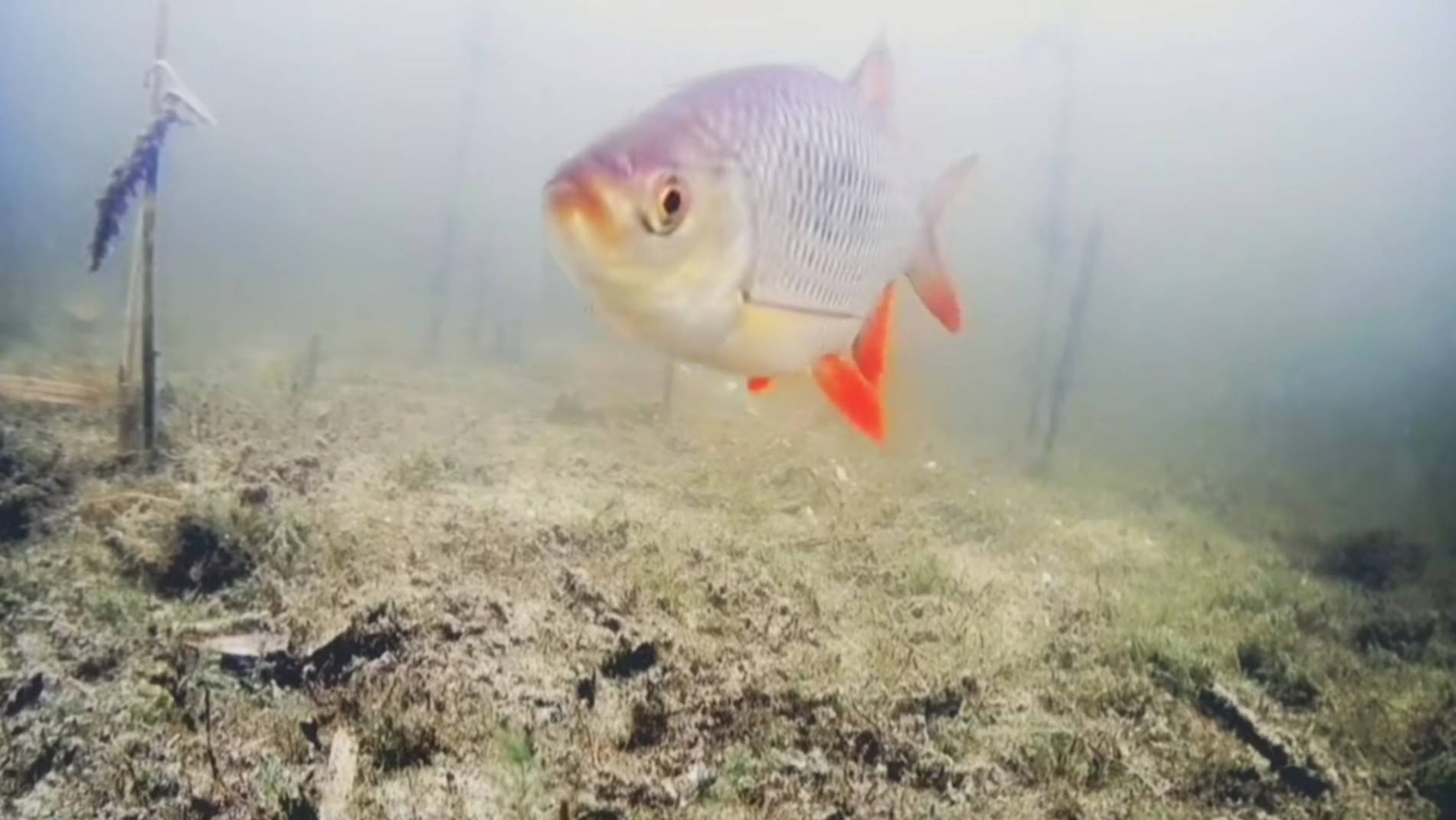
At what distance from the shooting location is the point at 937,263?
193 centimetres

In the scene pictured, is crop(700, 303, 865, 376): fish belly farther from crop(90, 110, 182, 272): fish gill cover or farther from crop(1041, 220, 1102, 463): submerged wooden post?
crop(1041, 220, 1102, 463): submerged wooden post

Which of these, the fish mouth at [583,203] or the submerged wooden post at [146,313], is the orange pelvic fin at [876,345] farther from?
the submerged wooden post at [146,313]

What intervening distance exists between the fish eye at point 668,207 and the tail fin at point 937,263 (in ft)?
2.78

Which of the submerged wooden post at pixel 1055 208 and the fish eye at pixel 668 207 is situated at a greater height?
the submerged wooden post at pixel 1055 208

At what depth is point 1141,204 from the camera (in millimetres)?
118312

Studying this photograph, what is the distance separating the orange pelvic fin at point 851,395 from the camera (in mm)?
1523

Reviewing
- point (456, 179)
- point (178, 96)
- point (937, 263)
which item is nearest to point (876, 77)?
point (937, 263)

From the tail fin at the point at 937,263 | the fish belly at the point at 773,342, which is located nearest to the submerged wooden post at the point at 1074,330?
the tail fin at the point at 937,263

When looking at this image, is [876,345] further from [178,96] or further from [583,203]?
[178,96]

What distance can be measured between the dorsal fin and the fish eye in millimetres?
689

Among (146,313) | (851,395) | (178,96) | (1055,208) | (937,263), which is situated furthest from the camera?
(1055,208)

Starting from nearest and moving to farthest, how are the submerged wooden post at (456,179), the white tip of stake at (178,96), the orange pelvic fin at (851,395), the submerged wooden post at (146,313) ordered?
the orange pelvic fin at (851,395)
the white tip of stake at (178,96)
the submerged wooden post at (146,313)
the submerged wooden post at (456,179)

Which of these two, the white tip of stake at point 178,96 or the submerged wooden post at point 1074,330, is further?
the submerged wooden post at point 1074,330

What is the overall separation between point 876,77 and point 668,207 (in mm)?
811
